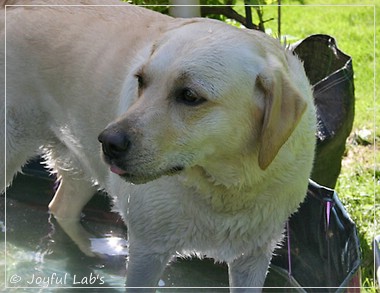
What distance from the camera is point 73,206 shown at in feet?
15.2

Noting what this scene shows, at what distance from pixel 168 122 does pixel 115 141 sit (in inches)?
7.0

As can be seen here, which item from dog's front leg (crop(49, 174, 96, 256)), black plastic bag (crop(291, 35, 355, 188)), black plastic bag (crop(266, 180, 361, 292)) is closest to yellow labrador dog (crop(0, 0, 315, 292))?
dog's front leg (crop(49, 174, 96, 256))

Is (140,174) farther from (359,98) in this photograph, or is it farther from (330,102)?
(359,98)

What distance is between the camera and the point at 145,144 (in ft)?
9.25

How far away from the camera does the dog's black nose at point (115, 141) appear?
2803 millimetres

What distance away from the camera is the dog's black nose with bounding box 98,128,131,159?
2.80 m

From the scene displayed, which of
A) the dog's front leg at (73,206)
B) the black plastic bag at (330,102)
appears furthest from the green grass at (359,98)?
the dog's front leg at (73,206)

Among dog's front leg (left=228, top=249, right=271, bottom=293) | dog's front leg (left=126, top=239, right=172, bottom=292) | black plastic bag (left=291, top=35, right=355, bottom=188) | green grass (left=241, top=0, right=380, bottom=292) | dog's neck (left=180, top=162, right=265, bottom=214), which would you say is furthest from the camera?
green grass (left=241, top=0, right=380, bottom=292)

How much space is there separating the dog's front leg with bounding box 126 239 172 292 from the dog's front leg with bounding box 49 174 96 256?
1.07m

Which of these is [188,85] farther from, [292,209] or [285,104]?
[292,209]

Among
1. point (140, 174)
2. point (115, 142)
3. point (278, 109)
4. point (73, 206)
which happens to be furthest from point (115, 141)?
point (73, 206)

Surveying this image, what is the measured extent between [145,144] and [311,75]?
2150 mm

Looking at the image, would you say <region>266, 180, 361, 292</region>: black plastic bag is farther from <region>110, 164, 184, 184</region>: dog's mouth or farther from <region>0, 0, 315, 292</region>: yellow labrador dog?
<region>110, 164, 184, 184</region>: dog's mouth

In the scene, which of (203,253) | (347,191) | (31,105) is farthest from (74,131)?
(347,191)
